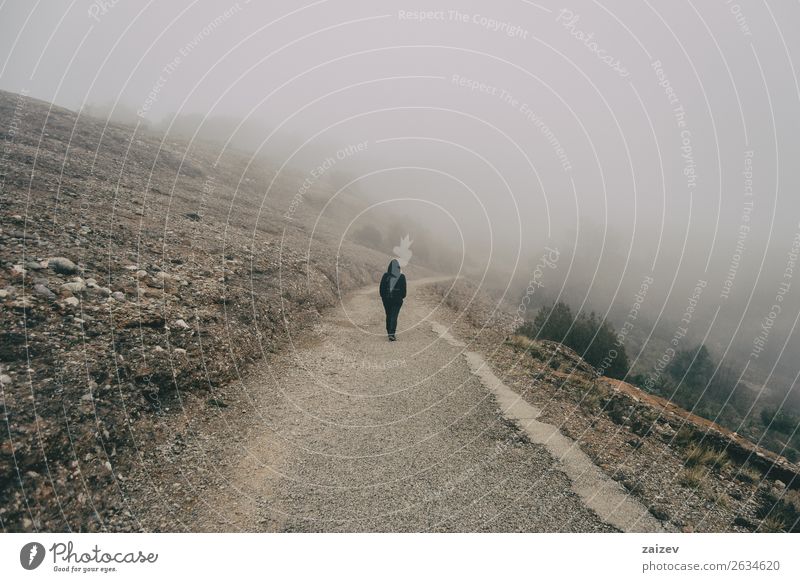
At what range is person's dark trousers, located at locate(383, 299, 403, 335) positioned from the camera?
13.7 meters

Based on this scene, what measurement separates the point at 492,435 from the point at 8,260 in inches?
494

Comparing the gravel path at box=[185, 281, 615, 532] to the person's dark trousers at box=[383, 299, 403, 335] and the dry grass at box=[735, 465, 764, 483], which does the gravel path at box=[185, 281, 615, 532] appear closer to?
the person's dark trousers at box=[383, 299, 403, 335]

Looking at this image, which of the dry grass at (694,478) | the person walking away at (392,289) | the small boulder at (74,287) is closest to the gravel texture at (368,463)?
the dry grass at (694,478)

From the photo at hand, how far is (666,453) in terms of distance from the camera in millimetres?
8008

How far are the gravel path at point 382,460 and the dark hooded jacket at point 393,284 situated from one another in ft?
9.43

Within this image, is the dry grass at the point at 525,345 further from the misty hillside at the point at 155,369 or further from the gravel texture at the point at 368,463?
the gravel texture at the point at 368,463

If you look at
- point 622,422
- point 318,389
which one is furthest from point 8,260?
point 622,422

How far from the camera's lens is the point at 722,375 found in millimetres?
36438

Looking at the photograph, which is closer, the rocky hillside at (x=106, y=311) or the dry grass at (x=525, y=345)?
the rocky hillside at (x=106, y=311)

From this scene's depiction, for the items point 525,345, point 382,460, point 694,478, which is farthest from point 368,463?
point 525,345

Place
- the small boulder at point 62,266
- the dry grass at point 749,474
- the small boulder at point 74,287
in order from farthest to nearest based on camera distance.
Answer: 1. the small boulder at point 62,266
2. the small boulder at point 74,287
3. the dry grass at point 749,474

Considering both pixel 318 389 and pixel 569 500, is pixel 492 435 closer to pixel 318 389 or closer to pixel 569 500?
pixel 569 500

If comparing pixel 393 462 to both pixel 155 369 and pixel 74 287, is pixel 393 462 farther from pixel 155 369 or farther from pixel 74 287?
pixel 74 287

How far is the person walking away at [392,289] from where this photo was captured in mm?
13047
